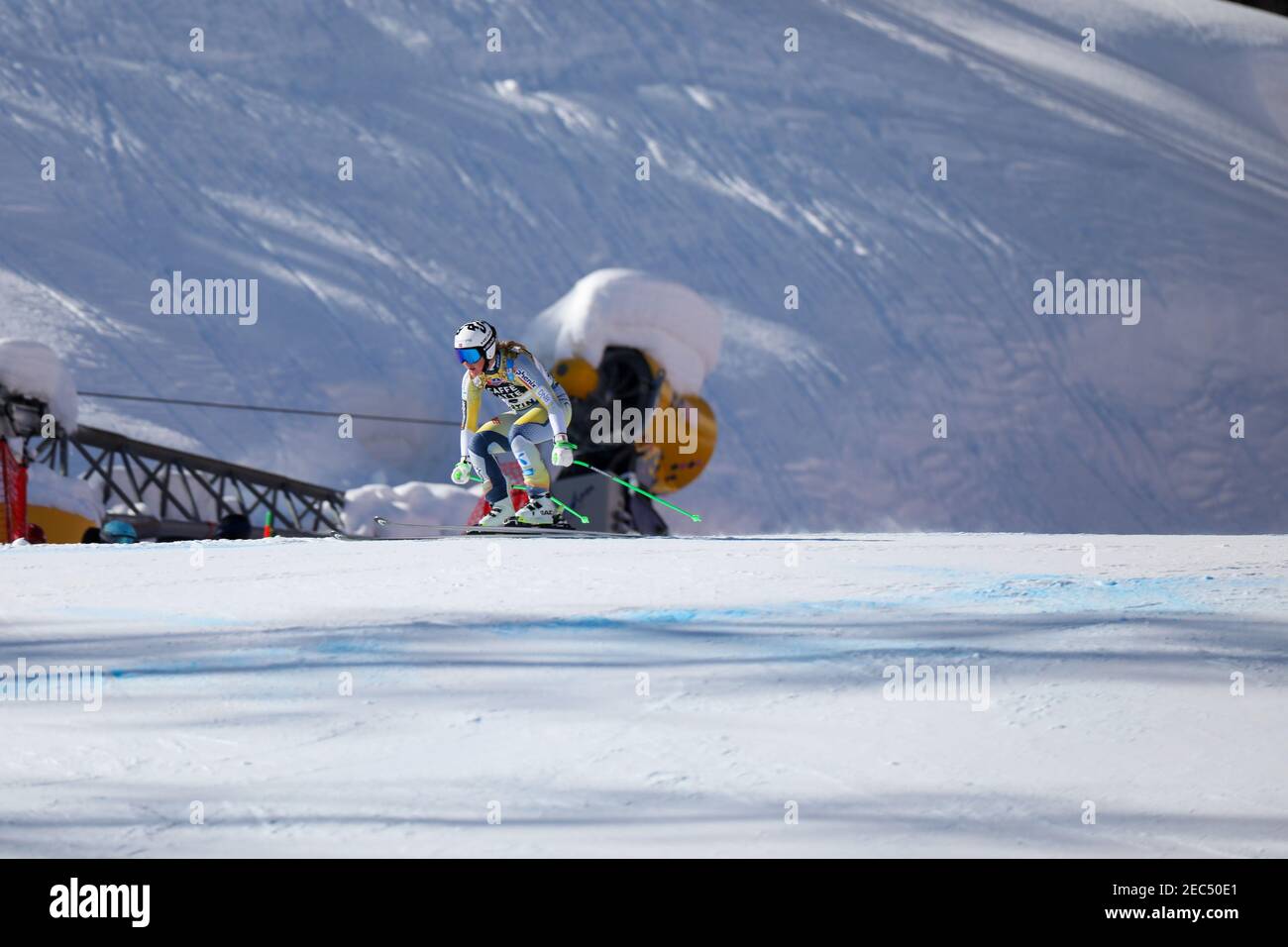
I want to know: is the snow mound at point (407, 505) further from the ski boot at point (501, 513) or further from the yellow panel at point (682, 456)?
the ski boot at point (501, 513)

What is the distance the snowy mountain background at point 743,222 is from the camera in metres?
33.8

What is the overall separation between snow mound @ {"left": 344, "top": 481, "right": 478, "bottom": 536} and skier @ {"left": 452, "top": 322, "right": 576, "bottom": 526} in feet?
37.9

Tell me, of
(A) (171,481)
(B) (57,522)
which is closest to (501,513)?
(B) (57,522)

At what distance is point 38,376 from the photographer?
15.7m

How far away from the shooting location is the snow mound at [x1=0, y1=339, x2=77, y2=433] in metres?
15.4

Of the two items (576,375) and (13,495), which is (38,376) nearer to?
(13,495)

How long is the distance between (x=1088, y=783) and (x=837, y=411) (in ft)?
103

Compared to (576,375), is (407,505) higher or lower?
lower

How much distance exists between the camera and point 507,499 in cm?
1002

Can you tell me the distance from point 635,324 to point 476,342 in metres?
4.51

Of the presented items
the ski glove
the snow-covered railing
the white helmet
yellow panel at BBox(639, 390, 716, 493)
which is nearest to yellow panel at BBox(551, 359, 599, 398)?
yellow panel at BBox(639, 390, 716, 493)

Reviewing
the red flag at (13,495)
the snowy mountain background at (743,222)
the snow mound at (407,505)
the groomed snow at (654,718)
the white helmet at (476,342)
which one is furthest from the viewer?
the snowy mountain background at (743,222)

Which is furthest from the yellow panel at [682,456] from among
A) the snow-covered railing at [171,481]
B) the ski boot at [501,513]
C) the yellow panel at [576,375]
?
the snow-covered railing at [171,481]

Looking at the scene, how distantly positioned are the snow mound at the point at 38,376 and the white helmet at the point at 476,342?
25.8ft
